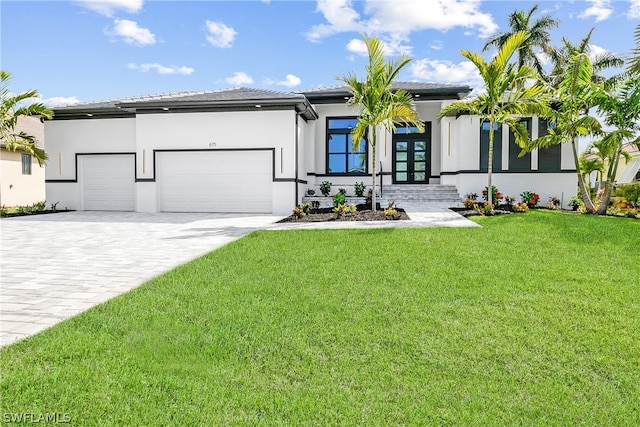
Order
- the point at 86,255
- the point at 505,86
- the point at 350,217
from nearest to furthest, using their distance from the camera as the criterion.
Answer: the point at 86,255 → the point at 350,217 → the point at 505,86

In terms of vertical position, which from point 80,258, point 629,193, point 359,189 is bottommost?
point 80,258

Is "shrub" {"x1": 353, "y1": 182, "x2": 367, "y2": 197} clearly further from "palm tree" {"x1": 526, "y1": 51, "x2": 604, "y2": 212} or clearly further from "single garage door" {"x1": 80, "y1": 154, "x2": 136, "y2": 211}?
"single garage door" {"x1": 80, "y1": 154, "x2": 136, "y2": 211}

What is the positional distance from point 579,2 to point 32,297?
14.2 meters

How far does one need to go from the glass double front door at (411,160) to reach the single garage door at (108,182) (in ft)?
34.9

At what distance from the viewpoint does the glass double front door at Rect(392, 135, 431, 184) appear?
1733 centimetres

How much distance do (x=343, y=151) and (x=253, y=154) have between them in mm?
4339

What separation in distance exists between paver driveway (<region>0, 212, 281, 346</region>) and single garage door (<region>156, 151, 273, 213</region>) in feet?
9.48

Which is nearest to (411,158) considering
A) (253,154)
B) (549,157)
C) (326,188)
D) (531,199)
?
(326,188)

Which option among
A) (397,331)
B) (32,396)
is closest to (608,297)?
(397,331)

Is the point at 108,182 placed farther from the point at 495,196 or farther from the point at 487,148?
the point at 487,148

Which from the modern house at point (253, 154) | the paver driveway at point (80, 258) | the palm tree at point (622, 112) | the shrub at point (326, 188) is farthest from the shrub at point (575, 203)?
the paver driveway at point (80, 258)

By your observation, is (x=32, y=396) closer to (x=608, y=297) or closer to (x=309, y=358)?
(x=309, y=358)

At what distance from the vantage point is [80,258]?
645 cm

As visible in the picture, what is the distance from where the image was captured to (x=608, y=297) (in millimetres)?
4301
